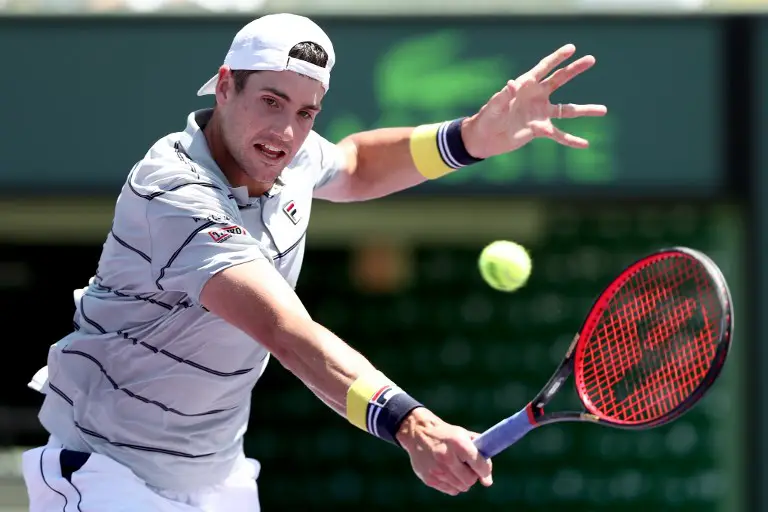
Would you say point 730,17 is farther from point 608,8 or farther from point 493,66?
point 493,66

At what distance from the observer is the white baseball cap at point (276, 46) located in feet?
12.2

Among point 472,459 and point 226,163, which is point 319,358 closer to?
point 472,459

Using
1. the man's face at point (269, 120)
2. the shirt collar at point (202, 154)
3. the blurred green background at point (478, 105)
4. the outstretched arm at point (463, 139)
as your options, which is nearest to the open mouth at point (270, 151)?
the man's face at point (269, 120)

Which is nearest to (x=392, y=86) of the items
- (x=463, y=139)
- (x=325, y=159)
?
(x=463, y=139)

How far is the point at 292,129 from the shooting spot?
3729mm

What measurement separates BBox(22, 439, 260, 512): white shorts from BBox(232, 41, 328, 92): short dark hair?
→ 1069 mm

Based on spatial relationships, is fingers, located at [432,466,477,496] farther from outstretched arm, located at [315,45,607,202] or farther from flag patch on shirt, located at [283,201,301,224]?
outstretched arm, located at [315,45,607,202]

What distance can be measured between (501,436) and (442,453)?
0.71 ft

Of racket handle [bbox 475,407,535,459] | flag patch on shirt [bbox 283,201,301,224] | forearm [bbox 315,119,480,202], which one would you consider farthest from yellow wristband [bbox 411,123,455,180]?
racket handle [bbox 475,407,535,459]

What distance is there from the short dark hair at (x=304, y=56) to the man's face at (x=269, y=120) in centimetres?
2

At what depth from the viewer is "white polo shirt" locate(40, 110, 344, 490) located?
365 centimetres

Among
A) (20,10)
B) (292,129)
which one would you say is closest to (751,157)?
(20,10)

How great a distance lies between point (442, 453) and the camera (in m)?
3.27

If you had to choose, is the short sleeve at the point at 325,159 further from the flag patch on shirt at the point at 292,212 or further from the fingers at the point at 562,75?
the fingers at the point at 562,75
